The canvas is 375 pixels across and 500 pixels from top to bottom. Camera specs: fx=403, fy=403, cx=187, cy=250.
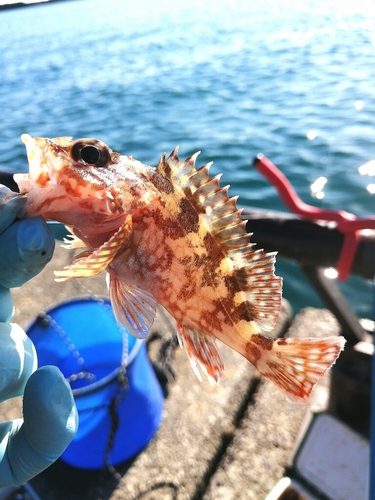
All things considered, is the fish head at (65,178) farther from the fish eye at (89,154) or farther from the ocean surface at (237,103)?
the ocean surface at (237,103)

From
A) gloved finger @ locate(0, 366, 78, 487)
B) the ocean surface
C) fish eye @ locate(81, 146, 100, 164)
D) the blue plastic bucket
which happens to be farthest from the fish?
the ocean surface

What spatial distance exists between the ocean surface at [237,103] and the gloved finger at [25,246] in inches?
141

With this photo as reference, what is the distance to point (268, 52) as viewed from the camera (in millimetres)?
18625

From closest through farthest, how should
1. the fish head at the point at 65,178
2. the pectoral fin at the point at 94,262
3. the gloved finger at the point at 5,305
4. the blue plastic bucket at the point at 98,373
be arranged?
the pectoral fin at the point at 94,262 → the fish head at the point at 65,178 → the gloved finger at the point at 5,305 → the blue plastic bucket at the point at 98,373

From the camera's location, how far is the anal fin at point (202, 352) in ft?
5.55

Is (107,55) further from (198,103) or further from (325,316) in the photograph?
(325,316)

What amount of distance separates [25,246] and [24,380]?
74 centimetres

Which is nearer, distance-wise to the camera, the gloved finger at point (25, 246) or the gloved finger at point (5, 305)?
the gloved finger at point (25, 246)

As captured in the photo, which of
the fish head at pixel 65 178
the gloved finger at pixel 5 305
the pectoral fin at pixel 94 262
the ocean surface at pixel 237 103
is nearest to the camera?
the pectoral fin at pixel 94 262

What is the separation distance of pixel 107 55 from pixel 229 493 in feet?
80.8

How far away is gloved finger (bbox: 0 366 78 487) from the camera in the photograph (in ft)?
5.39

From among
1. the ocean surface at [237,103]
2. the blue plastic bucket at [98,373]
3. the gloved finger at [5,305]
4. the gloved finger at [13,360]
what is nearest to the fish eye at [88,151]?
the gloved finger at [5,305]

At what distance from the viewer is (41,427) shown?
1662 millimetres

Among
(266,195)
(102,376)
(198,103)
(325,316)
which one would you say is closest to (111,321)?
(102,376)
